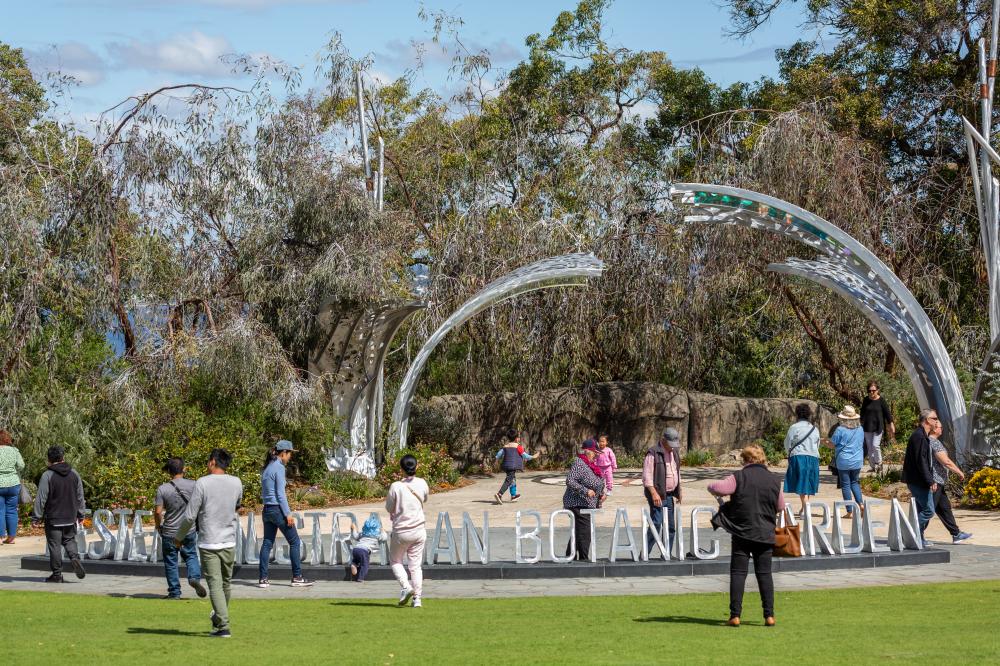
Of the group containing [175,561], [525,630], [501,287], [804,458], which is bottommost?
[525,630]

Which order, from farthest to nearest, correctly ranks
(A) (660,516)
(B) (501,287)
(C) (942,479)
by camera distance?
(B) (501,287) → (C) (942,479) → (A) (660,516)

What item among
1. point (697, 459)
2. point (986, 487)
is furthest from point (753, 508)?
point (697, 459)

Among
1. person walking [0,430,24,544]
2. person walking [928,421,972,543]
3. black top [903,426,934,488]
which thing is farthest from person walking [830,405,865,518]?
person walking [0,430,24,544]

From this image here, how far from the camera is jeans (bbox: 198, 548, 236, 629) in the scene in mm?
9680

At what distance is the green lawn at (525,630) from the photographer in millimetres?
8672

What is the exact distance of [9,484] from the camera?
15250mm

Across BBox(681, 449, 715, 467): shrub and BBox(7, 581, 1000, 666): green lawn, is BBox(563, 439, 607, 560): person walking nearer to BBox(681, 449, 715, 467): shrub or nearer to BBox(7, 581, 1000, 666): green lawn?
BBox(7, 581, 1000, 666): green lawn

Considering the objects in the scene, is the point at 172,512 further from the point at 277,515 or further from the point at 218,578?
the point at 218,578

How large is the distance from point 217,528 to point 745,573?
4374 mm

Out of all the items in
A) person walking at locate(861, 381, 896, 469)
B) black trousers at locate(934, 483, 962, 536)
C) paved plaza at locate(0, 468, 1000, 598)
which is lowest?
paved plaza at locate(0, 468, 1000, 598)

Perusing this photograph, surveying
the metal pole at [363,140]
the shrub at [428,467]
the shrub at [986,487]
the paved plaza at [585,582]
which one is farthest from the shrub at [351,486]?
the shrub at [986,487]

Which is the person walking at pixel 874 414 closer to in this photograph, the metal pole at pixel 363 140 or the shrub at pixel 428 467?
the shrub at pixel 428 467

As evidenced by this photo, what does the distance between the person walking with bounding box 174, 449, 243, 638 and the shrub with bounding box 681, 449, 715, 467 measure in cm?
1728

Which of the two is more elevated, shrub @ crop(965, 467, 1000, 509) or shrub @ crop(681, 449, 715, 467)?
shrub @ crop(681, 449, 715, 467)
